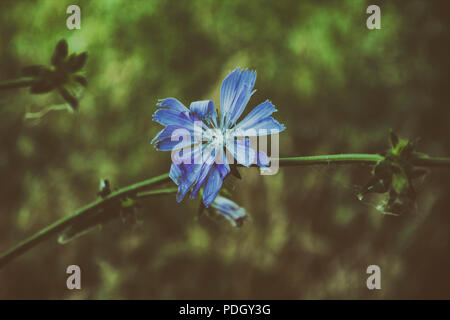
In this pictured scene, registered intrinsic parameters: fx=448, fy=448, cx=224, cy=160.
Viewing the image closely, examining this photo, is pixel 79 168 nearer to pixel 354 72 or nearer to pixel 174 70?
pixel 174 70

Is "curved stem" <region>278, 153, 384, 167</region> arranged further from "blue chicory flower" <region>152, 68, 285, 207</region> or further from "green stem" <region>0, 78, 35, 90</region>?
"green stem" <region>0, 78, 35, 90</region>

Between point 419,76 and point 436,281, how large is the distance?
57 cm

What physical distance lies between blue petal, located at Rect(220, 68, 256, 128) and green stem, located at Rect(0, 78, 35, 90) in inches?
9.4

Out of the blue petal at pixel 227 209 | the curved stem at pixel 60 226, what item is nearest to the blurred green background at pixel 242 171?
the blue petal at pixel 227 209

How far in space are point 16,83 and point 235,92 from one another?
0.86ft

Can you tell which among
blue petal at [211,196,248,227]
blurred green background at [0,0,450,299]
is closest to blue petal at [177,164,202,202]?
blue petal at [211,196,248,227]

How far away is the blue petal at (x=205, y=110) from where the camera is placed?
1.72 feet

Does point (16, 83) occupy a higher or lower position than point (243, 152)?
higher

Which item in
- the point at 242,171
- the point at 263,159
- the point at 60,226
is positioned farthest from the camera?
the point at 242,171

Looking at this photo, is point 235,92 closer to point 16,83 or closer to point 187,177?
point 187,177

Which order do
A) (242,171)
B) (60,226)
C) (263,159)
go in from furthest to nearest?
1. (242,171)
2. (60,226)
3. (263,159)

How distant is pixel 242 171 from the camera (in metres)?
1.24

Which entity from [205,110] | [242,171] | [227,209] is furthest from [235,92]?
[242,171]

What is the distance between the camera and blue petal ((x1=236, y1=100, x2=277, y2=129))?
1.62 ft
